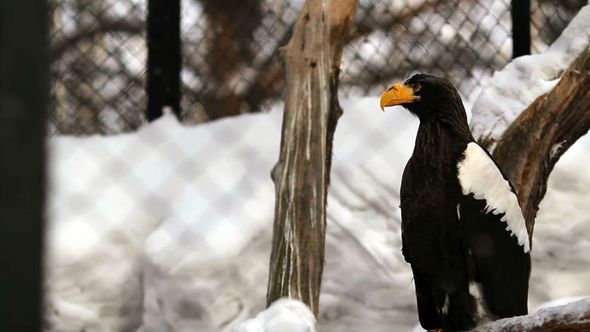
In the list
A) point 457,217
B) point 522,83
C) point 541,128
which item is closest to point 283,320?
point 457,217

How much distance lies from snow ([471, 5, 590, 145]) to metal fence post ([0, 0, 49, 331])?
1.96m

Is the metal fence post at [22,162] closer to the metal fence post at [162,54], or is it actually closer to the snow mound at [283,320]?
the snow mound at [283,320]

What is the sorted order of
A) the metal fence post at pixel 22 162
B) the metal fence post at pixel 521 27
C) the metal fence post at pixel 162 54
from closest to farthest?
the metal fence post at pixel 22 162 → the metal fence post at pixel 162 54 → the metal fence post at pixel 521 27

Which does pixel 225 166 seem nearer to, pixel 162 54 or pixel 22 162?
pixel 162 54

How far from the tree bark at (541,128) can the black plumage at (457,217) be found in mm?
229

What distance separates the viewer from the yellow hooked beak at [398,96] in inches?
76.2

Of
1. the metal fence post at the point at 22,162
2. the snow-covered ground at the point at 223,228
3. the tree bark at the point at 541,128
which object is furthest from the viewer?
the snow-covered ground at the point at 223,228

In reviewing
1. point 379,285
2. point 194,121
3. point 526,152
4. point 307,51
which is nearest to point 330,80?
point 307,51

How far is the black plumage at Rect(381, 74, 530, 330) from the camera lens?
6.22ft

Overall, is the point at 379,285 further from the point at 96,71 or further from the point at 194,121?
the point at 96,71

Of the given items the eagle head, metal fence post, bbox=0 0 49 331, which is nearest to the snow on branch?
the eagle head

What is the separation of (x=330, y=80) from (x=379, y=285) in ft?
2.37

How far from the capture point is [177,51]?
3035 mm

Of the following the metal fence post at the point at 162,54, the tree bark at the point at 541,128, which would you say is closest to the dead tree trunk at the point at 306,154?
the tree bark at the point at 541,128
